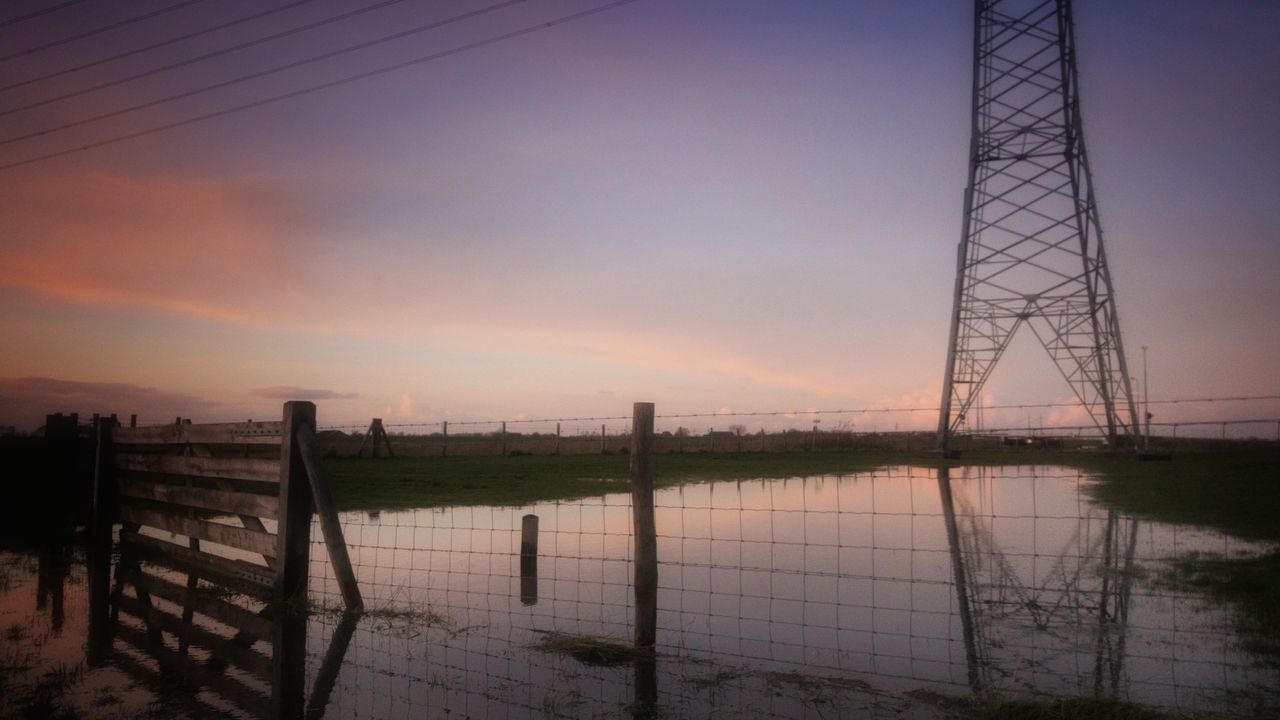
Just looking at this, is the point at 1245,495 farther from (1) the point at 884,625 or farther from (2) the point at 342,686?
(2) the point at 342,686

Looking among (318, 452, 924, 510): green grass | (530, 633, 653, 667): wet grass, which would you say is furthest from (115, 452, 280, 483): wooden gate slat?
(318, 452, 924, 510): green grass

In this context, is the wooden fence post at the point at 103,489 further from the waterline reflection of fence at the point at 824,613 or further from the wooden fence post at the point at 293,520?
the wooden fence post at the point at 293,520

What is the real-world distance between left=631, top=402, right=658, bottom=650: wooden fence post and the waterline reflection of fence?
0.98 ft

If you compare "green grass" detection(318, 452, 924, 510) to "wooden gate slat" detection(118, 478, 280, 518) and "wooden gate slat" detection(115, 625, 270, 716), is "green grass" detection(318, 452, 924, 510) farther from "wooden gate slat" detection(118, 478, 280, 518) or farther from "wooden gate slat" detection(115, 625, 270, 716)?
"wooden gate slat" detection(115, 625, 270, 716)

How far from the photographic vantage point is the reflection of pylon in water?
6996 mm

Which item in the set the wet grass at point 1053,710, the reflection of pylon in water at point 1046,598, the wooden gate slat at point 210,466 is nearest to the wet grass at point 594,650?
the wet grass at point 1053,710

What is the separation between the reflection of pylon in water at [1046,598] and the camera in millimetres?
6996

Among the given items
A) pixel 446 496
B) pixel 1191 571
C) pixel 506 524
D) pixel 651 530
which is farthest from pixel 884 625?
pixel 446 496

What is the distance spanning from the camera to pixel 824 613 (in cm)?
864

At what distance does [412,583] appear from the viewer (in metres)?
9.81

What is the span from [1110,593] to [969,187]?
27178mm

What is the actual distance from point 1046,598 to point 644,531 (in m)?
5.46

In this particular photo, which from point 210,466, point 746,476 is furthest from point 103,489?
point 746,476

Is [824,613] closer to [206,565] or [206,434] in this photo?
[206,565]
